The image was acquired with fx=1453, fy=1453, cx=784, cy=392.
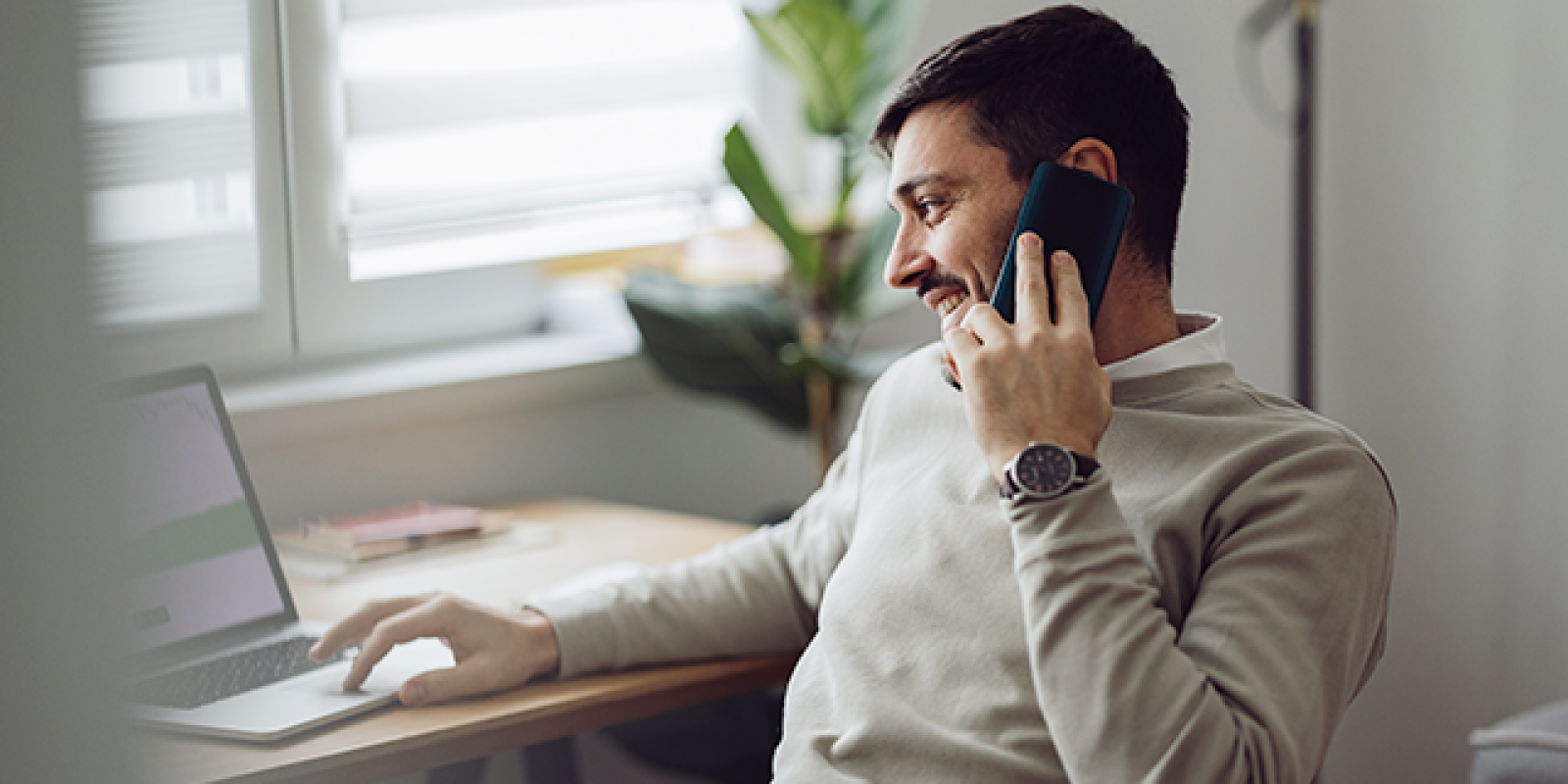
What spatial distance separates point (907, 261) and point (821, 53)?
0.81 m

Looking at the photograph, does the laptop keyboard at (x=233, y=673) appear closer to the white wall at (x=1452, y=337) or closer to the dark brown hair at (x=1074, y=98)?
the dark brown hair at (x=1074, y=98)

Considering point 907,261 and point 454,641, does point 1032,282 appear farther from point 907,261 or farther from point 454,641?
point 454,641

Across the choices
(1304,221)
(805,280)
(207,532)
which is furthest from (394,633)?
(1304,221)

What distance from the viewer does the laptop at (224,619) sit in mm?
1138

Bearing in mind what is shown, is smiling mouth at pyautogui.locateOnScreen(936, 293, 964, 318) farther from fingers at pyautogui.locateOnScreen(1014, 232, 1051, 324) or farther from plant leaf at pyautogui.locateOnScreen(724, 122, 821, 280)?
plant leaf at pyautogui.locateOnScreen(724, 122, 821, 280)

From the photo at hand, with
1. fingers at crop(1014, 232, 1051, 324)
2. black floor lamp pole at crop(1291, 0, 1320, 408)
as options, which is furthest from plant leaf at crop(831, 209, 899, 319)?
fingers at crop(1014, 232, 1051, 324)

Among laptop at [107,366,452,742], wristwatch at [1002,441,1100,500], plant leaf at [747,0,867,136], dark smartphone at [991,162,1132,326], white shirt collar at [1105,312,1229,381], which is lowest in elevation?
laptop at [107,366,452,742]

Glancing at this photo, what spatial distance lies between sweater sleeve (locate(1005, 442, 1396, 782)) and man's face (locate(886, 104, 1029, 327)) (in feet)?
0.83

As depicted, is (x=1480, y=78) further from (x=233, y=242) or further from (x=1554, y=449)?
(x=233, y=242)

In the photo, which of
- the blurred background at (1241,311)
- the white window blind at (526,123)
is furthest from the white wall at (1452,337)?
the white window blind at (526,123)

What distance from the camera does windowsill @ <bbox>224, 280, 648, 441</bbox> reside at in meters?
1.85

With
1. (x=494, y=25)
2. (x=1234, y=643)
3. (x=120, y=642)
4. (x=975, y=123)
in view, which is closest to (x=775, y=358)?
(x=494, y=25)

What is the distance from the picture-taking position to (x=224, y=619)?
4.38 ft

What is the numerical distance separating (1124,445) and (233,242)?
129 centimetres
